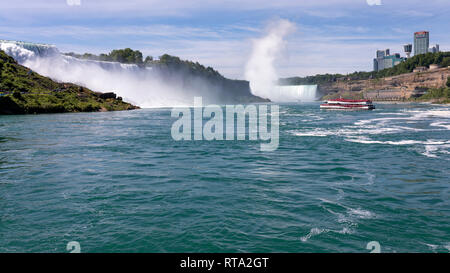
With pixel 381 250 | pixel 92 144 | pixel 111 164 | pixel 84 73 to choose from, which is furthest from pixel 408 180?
pixel 84 73

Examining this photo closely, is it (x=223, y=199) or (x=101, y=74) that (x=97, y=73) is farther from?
(x=223, y=199)

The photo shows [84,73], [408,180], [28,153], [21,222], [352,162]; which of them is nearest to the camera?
[21,222]

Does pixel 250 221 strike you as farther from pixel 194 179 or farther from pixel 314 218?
pixel 194 179

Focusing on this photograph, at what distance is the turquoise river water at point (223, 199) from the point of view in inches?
315

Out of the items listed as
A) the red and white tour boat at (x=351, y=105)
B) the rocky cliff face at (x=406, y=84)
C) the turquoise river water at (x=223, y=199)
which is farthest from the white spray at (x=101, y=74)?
the rocky cliff face at (x=406, y=84)

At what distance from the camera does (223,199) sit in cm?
1118

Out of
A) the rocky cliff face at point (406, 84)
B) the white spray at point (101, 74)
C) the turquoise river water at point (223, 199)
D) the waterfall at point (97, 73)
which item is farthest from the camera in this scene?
the rocky cliff face at point (406, 84)

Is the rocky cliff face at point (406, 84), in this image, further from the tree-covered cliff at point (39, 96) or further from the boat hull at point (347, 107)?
the tree-covered cliff at point (39, 96)

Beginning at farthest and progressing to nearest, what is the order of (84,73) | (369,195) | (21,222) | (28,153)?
1. (84,73)
2. (28,153)
3. (369,195)
4. (21,222)

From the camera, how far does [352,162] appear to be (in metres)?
17.5

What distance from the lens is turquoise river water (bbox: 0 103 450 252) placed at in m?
8.00
